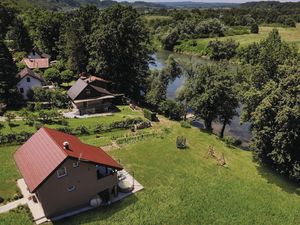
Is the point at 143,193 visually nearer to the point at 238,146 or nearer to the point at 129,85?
the point at 238,146

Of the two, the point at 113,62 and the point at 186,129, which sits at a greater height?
the point at 113,62

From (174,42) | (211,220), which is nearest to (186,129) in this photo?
(211,220)

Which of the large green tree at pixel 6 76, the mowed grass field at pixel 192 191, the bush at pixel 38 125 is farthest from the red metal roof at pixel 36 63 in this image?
the mowed grass field at pixel 192 191

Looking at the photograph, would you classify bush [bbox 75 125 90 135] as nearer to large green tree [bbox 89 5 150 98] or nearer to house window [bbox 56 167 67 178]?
→ house window [bbox 56 167 67 178]

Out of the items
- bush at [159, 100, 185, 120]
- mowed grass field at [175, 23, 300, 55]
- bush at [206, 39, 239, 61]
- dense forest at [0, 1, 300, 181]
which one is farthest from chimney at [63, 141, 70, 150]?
mowed grass field at [175, 23, 300, 55]

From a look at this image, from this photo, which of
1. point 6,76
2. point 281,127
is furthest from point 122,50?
point 281,127

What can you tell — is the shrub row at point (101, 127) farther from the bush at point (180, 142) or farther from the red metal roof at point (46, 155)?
the red metal roof at point (46, 155)

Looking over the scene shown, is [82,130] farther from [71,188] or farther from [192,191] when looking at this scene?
[192,191]
